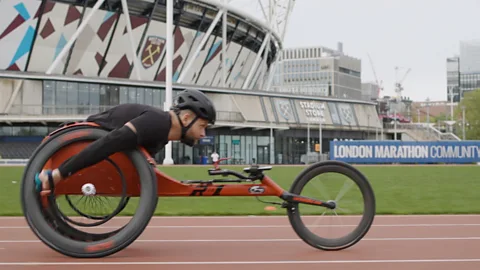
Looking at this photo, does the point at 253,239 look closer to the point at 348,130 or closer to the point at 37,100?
the point at 37,100

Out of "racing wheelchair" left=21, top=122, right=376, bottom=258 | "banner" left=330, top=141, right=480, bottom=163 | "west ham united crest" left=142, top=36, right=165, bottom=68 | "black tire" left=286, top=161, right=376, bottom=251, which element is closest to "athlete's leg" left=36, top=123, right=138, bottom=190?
"racing wheelchair" left=21, top=122, right=376, bottom=258

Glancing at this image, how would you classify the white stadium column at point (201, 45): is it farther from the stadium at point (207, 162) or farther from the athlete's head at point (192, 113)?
the athlete's head at point (192, 113)

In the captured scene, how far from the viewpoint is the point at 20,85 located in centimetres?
5488

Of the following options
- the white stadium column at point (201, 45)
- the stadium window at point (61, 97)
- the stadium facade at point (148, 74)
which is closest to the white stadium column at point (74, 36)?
the stadium facade at point (148, 74)

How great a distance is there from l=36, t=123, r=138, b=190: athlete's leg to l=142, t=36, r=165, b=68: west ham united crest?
189 ft

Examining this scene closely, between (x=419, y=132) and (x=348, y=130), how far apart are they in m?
14.6

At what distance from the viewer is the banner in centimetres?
5025

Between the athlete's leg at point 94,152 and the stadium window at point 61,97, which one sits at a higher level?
the stadium window at point 61,97

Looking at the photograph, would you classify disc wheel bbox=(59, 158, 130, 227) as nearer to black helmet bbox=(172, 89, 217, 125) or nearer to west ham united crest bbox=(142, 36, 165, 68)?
black helmet bbox=(172, 89, 217, 125)

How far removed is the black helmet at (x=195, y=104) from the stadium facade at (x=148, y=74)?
50.7 meters

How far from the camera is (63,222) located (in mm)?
6000

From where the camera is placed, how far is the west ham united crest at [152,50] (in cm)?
6269

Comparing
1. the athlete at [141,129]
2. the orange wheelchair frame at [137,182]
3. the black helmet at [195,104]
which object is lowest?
the orange wheelchair frame at [137,182]

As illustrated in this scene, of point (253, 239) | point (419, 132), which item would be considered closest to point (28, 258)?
point (253, 239)
